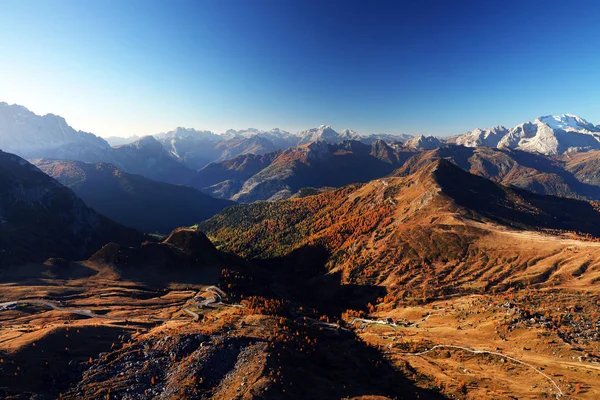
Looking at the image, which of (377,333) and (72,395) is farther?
(377,333)

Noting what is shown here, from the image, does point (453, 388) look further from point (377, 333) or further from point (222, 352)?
point (222, 352)

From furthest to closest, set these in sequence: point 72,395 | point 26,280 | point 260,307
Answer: point 26,280
point 260,307
point 72,395

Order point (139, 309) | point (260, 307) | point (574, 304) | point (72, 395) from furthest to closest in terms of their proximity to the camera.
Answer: point (260, 307), point (139, 309), point (574, 304), point (72, 395)

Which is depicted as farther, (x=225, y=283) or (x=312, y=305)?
(x=312, y=305)

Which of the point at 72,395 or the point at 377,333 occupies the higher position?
the point at 72,395

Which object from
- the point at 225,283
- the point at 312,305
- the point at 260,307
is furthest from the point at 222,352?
the point at 312,305

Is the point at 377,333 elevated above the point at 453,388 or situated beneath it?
situated beneath

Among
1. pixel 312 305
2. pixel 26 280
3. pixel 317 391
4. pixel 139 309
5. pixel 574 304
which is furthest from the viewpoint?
pixel 312 305

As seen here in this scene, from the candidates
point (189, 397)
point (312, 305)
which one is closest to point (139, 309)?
point (189, 397)

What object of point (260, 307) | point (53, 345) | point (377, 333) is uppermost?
point (53, 345)

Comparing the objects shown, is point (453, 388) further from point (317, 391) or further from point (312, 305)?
point (312, 305)
